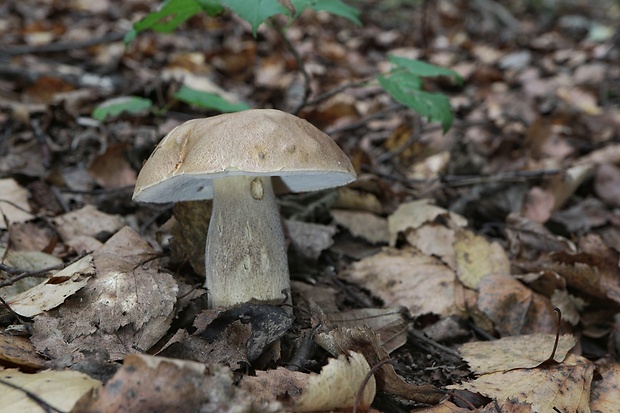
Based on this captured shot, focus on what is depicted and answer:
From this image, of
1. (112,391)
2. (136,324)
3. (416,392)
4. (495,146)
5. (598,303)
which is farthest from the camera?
(495,146)

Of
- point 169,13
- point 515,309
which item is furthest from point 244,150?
point 515,309

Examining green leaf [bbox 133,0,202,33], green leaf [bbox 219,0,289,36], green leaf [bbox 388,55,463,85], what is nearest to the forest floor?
green leaf [bbox 388,55,463,85]

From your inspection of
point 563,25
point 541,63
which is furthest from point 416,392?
point 563,25

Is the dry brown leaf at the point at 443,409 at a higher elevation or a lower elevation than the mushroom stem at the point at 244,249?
lower

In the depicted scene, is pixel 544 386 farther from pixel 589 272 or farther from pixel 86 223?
pixel 86 223

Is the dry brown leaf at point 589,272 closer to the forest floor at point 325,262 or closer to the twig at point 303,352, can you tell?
the forest floor at point 325,262

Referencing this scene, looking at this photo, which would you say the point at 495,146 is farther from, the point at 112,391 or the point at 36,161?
the point at 112,391

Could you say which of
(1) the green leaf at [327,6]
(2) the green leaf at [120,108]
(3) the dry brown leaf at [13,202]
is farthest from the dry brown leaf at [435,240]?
(3) the dry brown leaf at [13,202]
